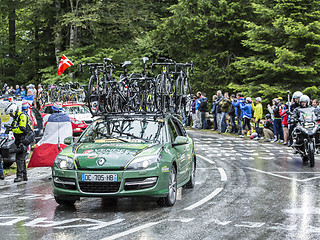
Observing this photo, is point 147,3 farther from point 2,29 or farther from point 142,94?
point 142,94

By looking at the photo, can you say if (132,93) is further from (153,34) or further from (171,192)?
(153,34)

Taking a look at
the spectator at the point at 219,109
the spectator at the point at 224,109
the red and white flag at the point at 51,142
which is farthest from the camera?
the spectator at the point at 219,109

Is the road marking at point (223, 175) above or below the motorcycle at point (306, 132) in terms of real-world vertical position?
below

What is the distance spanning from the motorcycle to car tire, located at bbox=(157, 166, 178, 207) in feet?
23.7

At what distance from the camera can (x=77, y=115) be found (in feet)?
89.4

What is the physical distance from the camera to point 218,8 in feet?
137

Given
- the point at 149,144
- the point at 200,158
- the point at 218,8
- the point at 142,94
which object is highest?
the point at 218,8

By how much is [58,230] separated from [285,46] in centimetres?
2749

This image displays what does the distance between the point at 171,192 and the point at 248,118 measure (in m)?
16.5

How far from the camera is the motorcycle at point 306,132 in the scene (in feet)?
53.4

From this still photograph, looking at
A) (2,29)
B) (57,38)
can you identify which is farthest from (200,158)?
(2,29)

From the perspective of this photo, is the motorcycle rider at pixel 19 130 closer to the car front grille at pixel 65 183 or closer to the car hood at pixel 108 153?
the car hood at pixel 108 153

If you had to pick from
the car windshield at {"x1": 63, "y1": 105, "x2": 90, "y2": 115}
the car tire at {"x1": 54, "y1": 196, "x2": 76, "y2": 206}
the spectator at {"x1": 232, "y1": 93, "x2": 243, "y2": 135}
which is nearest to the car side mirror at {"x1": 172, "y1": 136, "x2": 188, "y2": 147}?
the car tire at {"x1": 54, "y1": 196, "x2": 76, "y2": 206}

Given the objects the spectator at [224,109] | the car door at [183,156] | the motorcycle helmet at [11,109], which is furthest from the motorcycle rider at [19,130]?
the spectator at [224,109]
